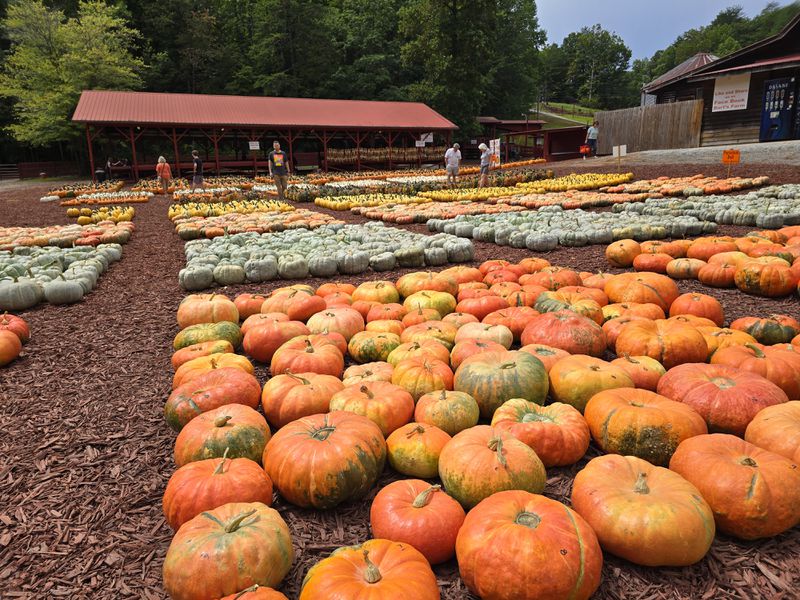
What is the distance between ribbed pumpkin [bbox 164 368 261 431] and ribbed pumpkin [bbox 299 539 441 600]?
5.40 ft

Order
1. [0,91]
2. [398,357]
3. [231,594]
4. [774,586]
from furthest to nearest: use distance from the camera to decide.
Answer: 1. [0,91]
2. [398,357]
3. [774,586]
4. [231,594]

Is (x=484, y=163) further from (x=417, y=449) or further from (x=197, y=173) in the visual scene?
(x=417, y=449)

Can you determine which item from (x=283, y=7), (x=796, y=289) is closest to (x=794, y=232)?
(x=796, y=289)

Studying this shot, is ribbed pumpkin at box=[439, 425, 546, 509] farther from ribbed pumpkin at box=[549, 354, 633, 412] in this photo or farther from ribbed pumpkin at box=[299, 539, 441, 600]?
ribbed pumpkin at box=[549, 354, 633, 412]

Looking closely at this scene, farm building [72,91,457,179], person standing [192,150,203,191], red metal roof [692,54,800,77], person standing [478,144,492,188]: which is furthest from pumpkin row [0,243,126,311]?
red metal roof [692,54,800,77]

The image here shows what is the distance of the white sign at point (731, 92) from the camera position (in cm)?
2298

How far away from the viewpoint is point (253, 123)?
97.2 feet

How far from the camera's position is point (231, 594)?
1965mm

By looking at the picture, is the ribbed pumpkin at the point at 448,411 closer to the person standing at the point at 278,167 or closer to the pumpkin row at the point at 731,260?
the pumpkin row at the point at 731,260

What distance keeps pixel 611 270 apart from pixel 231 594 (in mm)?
6639

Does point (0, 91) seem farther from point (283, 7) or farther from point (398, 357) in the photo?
point (398, 357)

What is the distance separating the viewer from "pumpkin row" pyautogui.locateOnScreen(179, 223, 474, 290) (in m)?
7.15

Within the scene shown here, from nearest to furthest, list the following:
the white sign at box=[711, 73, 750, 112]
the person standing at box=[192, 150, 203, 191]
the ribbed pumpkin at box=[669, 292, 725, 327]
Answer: the ribbed pumpkin at box=[669, 292, 725, 327], the person standing at box=[192, 150, 203, 191], the white sign at box=[711, 73, 750, 112]

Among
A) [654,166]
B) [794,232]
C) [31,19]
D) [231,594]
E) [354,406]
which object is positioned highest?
[31,19]
